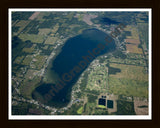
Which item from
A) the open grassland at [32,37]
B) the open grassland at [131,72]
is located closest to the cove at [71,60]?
the open grassland at [131,72]

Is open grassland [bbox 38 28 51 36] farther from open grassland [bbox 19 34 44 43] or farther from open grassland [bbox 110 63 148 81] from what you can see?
open grassland [bbox 110 63 148 81]

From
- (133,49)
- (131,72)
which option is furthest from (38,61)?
(133,49)

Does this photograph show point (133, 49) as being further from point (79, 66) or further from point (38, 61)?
point (38, 61)

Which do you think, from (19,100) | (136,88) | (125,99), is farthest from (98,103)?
(19,100)

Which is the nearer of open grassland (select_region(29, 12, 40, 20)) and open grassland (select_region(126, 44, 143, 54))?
open grassland (select_region(126, 44, 143, 54))

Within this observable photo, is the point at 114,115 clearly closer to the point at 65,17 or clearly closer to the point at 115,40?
the point at 115,40

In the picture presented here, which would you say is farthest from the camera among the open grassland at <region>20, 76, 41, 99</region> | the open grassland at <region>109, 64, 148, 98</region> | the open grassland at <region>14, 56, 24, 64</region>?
the open grassland at <region>14, 56, 24, 64</region>

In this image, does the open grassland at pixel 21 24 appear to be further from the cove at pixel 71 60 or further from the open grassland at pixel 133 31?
the open grassland at pixel 133 31

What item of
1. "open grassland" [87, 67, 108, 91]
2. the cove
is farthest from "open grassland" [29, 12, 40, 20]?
"open grassland" [87, 67, 108, 91]
